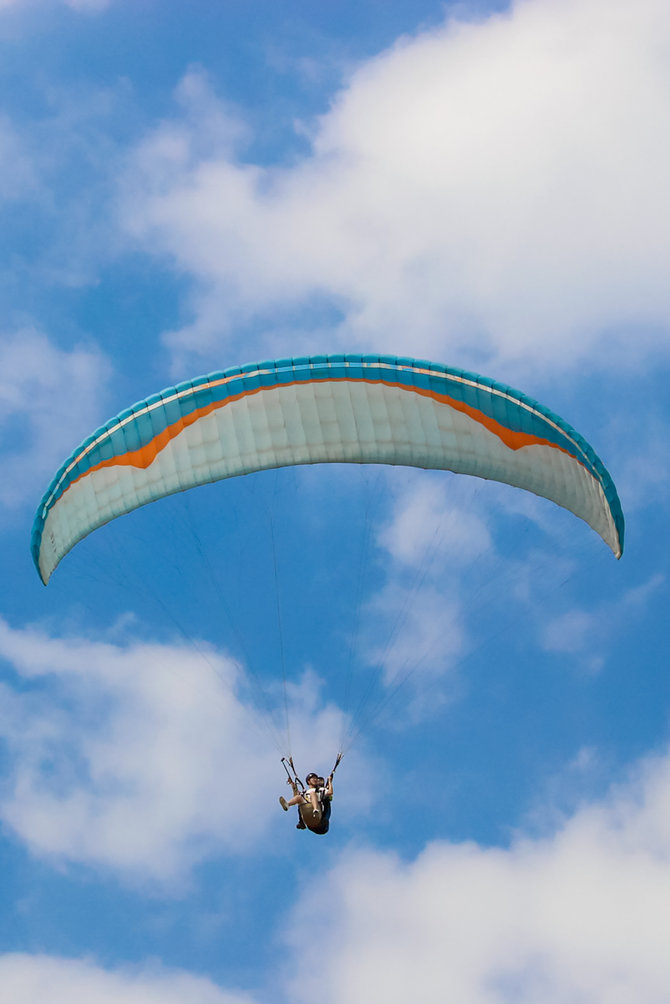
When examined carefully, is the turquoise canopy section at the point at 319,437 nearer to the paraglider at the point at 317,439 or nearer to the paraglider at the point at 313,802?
the paraglider at the point at 317,439

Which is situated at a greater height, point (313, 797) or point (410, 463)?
point (410, 463)

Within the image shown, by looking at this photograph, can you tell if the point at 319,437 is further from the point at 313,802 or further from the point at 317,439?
the point at 313,802

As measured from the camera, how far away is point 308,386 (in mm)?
24234

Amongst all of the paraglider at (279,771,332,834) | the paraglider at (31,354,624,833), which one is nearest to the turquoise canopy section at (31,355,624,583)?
the paraglider at (31,354,624,833)

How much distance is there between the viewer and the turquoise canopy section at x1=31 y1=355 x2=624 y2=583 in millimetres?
24094

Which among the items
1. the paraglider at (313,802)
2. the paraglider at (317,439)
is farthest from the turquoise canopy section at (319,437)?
the paraglider at (313,802)

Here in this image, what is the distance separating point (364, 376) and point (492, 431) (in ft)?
7.70

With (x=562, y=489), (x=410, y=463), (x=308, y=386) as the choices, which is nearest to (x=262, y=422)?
(x=308, y=386)

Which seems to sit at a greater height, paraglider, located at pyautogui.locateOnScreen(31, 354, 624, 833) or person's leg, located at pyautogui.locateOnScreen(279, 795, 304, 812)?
paraglider, located at pyautogui.locateOnScreen(31, 354, 624, 833)

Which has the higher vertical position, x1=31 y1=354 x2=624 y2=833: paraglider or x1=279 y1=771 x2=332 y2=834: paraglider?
x1=31 y1=354 x2=624 y2=833: paraglider

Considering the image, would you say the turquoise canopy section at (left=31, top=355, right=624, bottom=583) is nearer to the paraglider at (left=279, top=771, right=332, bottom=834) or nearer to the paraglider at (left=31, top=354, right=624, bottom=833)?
the paraglider at (left=31, top=354, right=624, bottom=833)

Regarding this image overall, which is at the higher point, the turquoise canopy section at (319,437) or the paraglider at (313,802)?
the turquoise canopy section at (319,437)

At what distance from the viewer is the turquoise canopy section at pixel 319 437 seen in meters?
24.1

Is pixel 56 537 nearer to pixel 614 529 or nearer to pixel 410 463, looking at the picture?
pixel 410 463
